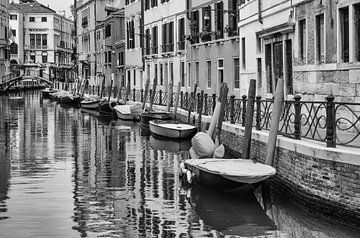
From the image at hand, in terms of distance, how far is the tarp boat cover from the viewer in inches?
491

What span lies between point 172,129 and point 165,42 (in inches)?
578

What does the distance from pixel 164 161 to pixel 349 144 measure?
28.7 ft

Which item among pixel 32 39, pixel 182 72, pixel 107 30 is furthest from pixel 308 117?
pixel 32 39

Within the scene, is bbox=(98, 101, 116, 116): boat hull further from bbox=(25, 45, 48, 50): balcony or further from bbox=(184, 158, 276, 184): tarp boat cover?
bbox=(25, 45, 48, 50): balcony

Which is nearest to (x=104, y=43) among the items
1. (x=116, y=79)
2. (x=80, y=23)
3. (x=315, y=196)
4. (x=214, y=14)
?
(x=116, y=79)

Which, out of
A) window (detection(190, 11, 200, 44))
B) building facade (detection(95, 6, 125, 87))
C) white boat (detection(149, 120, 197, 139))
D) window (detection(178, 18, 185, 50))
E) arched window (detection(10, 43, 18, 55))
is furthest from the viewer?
arched window (detection(10, 43, 18, 55))

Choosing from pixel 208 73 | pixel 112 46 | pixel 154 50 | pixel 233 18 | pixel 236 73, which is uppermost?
pixel 112 46

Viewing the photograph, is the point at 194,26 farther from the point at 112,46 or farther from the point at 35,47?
the point at 35,47

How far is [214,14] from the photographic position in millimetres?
28312

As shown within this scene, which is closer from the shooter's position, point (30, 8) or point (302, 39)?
point (302, 39)

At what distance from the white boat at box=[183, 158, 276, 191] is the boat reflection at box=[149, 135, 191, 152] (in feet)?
25.5

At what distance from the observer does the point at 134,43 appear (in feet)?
148

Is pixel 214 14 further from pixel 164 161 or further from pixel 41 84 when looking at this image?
pixel 41 84

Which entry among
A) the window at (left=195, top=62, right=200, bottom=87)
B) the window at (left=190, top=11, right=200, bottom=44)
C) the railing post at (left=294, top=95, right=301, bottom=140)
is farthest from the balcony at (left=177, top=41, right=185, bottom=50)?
the railing post at (left=294, top=95, right=301, bottom=140)
